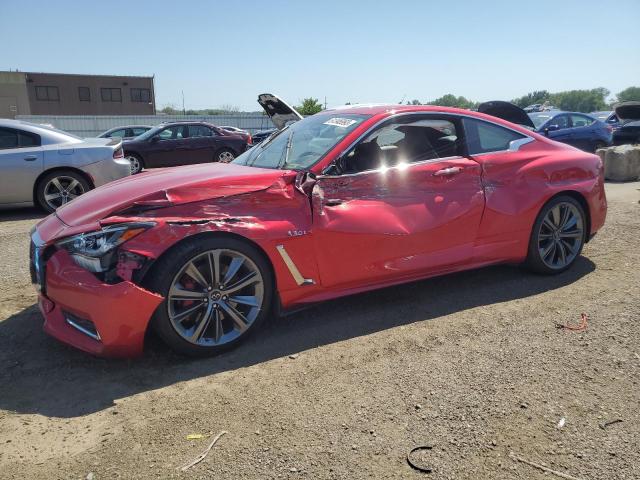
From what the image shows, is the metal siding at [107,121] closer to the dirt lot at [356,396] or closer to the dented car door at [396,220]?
the dented car door at [396,220]

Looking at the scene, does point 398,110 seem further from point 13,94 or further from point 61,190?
point 13,94

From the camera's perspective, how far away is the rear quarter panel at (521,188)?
4.17 meters

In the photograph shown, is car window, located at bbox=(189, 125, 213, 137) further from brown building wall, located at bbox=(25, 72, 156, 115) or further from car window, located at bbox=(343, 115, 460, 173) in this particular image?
brown building wall, located at bbox=(25, 72, 156, 115)

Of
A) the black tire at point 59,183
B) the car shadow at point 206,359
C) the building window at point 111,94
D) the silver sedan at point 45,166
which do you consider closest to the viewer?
the car shadow at point 206,359

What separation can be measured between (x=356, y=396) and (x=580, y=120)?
13.9 metres

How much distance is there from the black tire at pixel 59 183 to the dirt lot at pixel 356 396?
4.02 m

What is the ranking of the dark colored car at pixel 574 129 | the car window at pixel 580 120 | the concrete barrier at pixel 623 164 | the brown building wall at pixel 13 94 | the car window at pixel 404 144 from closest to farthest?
the car window at pixel 404 144, the concrete barrier at pixel 623 164, the dark colored car at pixel 574 129, the car window at pixel 580 120, the brown building wall at pixel 13 94

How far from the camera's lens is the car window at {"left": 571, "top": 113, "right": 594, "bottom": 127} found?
13812 mm

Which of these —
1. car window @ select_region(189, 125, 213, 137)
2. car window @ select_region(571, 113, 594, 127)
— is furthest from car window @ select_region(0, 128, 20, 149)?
car window @ select_region(571, 113, 594, 127)

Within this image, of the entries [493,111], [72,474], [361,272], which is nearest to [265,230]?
[361,272]

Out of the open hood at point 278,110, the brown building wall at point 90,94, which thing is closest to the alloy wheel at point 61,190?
the open hood at point 278,110

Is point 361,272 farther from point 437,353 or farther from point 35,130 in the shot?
point 35,130

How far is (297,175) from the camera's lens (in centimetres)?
349

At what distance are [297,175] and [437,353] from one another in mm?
1514
